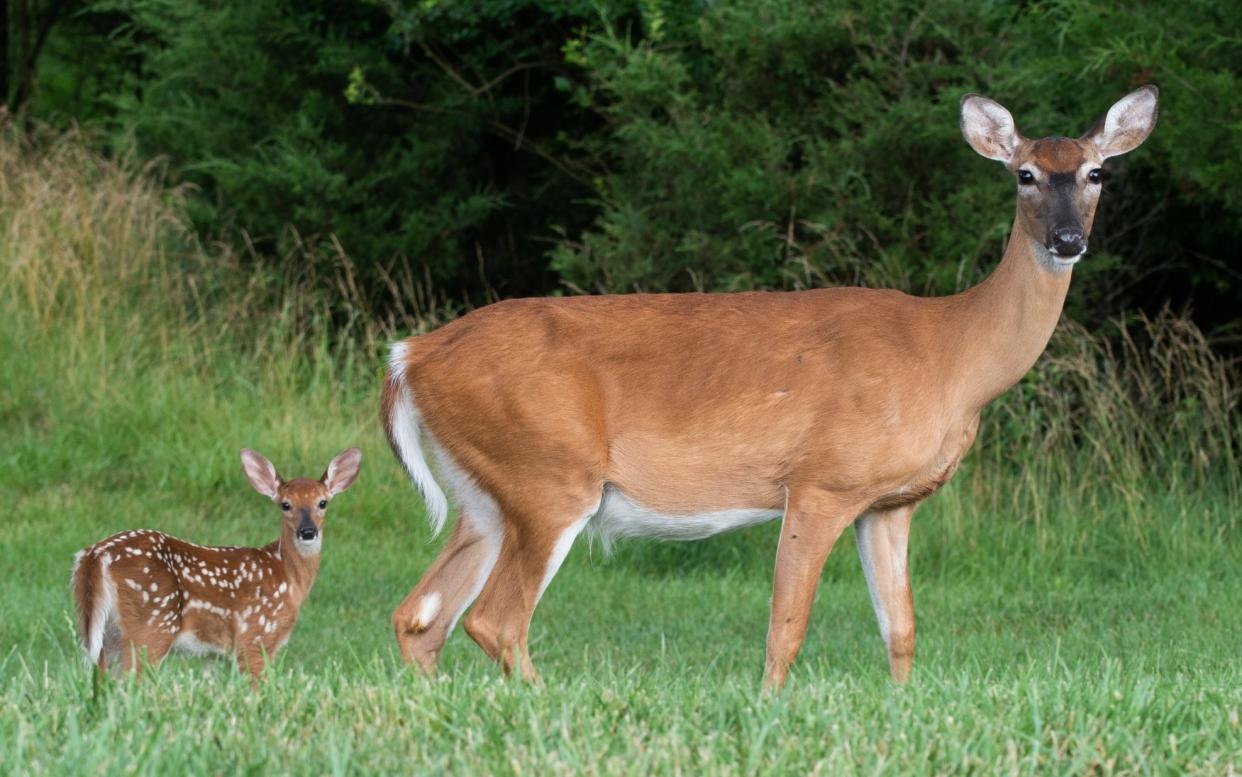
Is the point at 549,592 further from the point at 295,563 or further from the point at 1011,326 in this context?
the point at 1011,326

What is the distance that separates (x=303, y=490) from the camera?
6.90m

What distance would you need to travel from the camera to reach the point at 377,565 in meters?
8.89

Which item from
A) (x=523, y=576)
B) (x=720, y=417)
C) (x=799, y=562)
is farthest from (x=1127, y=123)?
(x=523, y=576)

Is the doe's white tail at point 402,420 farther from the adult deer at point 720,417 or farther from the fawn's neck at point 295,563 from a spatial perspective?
the fawn's neck at point 295,563

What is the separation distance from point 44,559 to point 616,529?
11.8ft

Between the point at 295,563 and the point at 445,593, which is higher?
the point at 445,593

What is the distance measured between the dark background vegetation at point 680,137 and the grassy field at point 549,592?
863mm

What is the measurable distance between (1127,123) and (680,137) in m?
6.34

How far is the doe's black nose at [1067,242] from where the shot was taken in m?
5.84

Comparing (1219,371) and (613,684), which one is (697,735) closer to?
(613,684)

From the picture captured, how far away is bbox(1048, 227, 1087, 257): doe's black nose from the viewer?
5.84m

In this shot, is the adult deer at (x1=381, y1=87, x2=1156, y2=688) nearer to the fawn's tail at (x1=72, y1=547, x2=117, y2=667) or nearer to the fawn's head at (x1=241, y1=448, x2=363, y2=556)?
the fawn's head at (x1=241, y1=448, x2=363, y2=556)

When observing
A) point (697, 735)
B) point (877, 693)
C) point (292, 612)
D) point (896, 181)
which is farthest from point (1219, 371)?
→ point (697, 735)

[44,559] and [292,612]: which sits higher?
[292,612]
